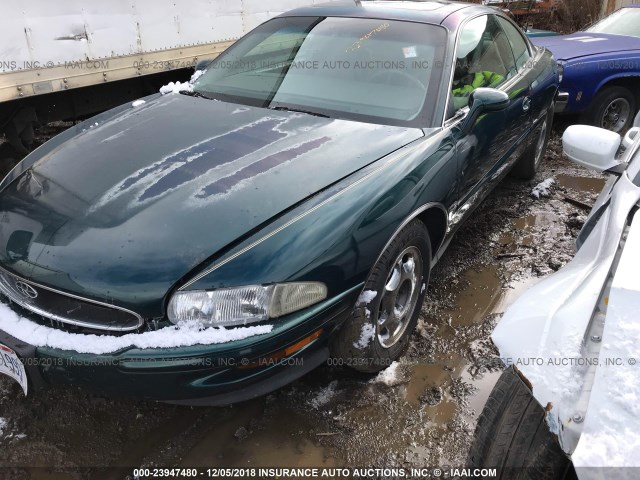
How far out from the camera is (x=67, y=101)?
4797 millimetres

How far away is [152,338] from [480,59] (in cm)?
274

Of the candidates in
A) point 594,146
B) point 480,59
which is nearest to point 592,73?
point 480,59

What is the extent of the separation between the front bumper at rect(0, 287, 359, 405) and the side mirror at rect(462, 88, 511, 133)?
1459 mm

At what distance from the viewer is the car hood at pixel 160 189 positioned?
1.83 metres

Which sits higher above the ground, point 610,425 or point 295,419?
point 610,425

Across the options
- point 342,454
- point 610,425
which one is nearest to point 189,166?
point 342,454

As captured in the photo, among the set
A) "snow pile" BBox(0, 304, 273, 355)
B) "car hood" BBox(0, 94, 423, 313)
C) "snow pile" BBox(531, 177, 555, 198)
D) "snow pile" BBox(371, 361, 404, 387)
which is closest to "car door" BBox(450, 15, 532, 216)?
"car hood" BBox(0, 94, 423, 313)

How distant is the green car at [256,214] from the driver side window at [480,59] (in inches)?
0.9

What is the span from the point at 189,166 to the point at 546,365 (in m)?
1.64

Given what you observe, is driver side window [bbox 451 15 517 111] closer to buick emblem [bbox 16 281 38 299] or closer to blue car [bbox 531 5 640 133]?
blue car [bbox 531 5 640 133]

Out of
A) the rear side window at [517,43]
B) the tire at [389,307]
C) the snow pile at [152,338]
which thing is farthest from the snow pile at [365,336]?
the rear side window at [517,43]

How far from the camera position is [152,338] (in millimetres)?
1761

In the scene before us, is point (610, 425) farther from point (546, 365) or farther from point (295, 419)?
point (295, 419)

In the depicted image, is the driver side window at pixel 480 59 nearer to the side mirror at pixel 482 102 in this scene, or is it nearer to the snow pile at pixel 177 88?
the side mirror at pixel 482 102
